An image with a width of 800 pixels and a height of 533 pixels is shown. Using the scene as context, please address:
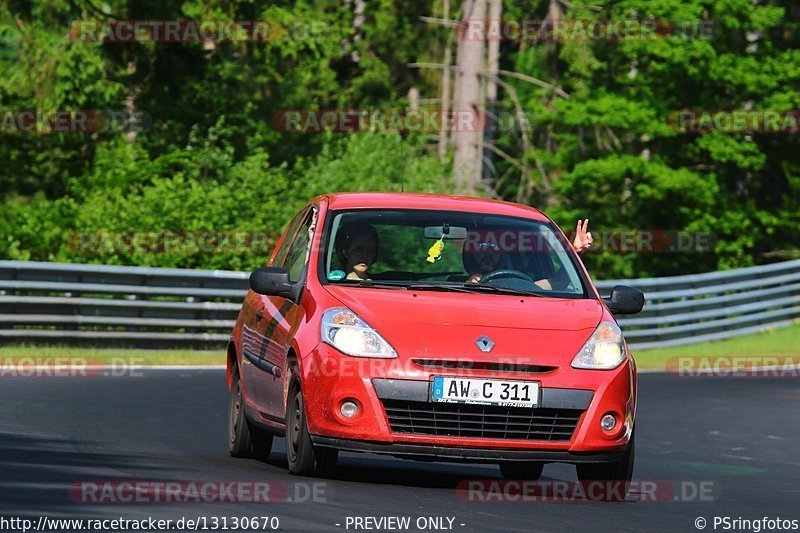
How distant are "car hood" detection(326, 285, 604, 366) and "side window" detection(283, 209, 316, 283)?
734mm

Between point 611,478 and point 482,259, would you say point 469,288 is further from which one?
point 611,478

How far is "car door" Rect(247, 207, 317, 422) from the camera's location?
1052cm

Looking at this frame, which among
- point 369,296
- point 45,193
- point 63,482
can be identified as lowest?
point 45,193

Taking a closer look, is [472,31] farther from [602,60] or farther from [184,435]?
[184,435]

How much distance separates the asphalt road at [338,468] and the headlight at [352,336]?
71 centimetres

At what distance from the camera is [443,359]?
9.70 meters

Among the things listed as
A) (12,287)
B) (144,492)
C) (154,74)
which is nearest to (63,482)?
(144,492)

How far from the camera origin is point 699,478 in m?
12.5

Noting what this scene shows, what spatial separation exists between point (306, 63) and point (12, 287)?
2154 cm

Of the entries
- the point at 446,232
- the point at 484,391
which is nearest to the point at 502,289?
the point at 446,232
